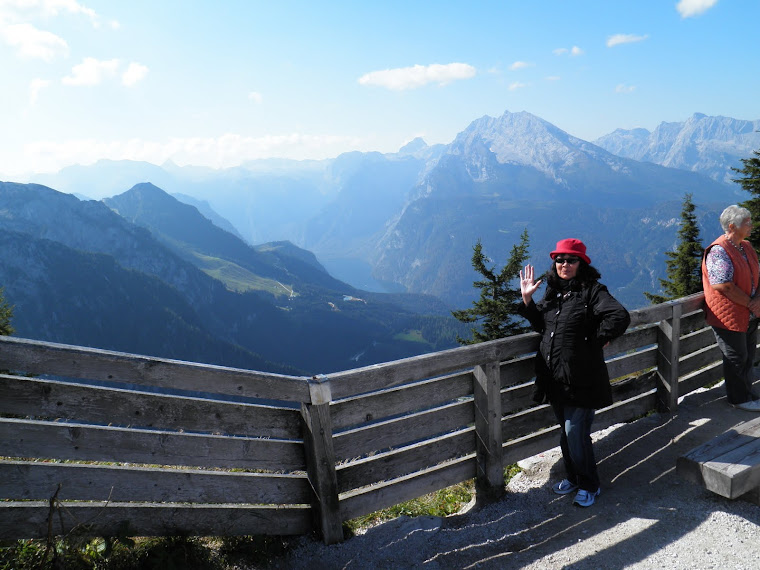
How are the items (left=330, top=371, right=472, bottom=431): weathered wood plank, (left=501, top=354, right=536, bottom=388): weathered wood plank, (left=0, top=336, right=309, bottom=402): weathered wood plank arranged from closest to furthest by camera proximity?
(left=0, top=336, right=309, bottom=402): weathered wood plank
(left=330, top=371, right=472, bottom=431): weathered wood plank
(left=501, top=354, right=536, bottom=388): weathered wood plank

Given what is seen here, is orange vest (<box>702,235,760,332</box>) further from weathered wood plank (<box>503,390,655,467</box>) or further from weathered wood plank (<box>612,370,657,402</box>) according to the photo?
weathered wood plank (<box>503,390,655,467</box>)

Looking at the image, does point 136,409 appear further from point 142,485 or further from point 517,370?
point 517,370

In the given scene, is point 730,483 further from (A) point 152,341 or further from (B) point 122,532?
(A) point 152,341

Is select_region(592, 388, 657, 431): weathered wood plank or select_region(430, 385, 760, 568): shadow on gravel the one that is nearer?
select_region(430, 385, 760, 568): shadow on gravel

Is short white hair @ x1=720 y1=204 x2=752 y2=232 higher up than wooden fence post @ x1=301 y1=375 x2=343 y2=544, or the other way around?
short white hair @ x1=720 y1=204 x2=752 y2=232

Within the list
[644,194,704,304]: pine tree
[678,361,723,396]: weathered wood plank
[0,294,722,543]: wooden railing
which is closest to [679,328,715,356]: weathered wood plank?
[678,361,723,396]: weathered wood plank

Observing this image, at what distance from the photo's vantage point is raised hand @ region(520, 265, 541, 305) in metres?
5.35

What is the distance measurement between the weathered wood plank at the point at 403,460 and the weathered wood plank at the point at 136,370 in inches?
39.9

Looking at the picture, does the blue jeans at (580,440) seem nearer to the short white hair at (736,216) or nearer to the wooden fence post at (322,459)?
the wooden fence post at (322,459)

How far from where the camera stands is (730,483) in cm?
447

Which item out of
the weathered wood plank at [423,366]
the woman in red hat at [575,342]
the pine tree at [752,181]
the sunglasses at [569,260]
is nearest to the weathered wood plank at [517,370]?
the weathered wood plank at [423,366]

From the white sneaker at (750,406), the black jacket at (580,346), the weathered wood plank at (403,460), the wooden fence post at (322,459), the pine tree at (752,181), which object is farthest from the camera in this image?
the pine tree at (752,181)

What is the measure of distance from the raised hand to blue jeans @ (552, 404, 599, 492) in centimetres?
123

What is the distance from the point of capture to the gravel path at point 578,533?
4492mm
